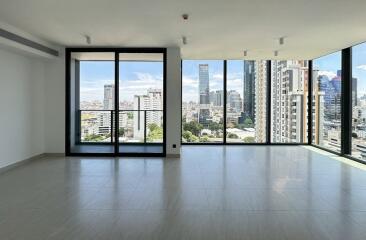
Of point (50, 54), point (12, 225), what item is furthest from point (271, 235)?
point (50, 54)

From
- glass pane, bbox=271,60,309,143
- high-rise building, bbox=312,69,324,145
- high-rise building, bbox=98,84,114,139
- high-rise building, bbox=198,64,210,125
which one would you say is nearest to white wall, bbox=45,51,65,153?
high-rise building, bbox=98,84,114,139

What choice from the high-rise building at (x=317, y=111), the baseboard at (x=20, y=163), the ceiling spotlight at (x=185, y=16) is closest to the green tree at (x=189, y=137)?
the high-rise building at (x=317, y=111)

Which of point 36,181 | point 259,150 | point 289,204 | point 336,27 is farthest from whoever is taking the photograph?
point 259,150

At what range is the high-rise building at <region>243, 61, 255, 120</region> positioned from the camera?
1083 cm

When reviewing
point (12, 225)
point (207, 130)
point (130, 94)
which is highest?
point (130, 94)

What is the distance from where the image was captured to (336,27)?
6.23 m

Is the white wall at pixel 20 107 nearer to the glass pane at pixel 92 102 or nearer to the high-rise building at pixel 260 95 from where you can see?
the glass pane at pixel 92 102

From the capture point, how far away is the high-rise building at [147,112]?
8.59 metres

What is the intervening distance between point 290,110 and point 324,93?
1.28 metres

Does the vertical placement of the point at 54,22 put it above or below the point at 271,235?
above

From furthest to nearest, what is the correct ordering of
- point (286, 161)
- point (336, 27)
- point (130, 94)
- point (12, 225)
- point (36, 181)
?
point (130, 94)
point (286, 161)
point (336, 27)
point (36, 181)
point (12, 225)

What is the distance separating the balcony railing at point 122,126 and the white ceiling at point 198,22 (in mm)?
1679

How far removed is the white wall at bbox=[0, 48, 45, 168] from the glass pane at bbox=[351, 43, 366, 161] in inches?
288

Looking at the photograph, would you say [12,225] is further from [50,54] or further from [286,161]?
[286,161]
